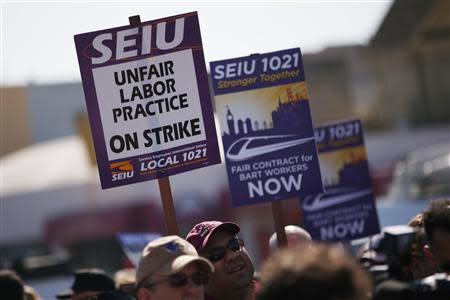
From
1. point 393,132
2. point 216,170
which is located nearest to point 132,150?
point 216,170

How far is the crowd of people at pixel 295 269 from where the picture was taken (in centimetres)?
315

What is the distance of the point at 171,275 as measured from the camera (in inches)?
189

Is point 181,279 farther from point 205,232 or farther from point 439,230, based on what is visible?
point 439,230

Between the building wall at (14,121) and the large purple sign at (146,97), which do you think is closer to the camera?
the large purple sign at (146,97)

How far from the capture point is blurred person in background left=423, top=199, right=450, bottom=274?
4977mm

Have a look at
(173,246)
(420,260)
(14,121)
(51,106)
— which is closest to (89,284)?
(420,260)

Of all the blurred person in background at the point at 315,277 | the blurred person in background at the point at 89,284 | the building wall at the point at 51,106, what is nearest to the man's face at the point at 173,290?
the blurred person in background at the point at 315,277

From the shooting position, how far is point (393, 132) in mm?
38250

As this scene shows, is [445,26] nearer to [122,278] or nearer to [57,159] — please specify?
[57,159]

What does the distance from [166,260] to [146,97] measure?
5.93 ft

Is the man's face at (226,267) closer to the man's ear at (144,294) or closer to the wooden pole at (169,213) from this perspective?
the wooden pole at (169,213)

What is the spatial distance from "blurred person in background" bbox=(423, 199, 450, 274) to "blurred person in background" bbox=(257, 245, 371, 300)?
5.91 ft

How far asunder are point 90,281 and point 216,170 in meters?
19.6

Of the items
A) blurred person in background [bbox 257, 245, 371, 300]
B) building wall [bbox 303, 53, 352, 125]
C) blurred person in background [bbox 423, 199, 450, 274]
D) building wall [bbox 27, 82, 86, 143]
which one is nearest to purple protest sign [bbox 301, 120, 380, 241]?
blurred person in background [bbox 423, 199, 450, 274]
